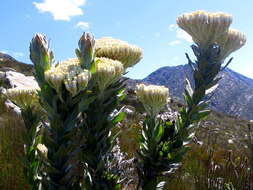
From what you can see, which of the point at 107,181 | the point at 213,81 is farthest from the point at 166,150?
the point at 213,81

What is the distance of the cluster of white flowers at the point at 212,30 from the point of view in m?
2.27

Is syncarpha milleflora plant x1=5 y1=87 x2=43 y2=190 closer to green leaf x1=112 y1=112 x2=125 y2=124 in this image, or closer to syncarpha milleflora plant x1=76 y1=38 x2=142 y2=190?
syncarpha milleflora plant x1=76 y1=38 x2=142 y2=190

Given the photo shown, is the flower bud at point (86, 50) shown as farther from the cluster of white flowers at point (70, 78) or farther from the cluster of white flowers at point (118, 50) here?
the cluster of white flowers at point (118, 50)

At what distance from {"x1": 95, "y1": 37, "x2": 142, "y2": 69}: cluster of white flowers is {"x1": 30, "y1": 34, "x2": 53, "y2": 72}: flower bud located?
0.35 meters

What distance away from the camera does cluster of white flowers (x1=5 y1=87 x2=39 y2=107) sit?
236cm

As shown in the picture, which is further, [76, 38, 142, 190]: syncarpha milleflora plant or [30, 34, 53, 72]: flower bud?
[76, 38, 142, 190]: syncarpha milleflora plant

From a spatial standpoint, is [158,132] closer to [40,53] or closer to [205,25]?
[205,25]

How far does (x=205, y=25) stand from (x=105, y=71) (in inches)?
34.4

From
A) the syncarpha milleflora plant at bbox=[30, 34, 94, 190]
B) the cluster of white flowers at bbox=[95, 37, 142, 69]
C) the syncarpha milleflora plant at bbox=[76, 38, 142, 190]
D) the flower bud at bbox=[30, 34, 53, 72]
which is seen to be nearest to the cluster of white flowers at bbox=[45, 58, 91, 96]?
the syncarpha milleflora plant at bbox=[30, 34, 94, 190]

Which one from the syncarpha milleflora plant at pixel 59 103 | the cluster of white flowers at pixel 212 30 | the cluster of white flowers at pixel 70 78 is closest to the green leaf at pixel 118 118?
the syncarpha milleflora plant at pixel 59 103

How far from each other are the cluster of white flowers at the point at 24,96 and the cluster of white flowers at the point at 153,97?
29.5 inches

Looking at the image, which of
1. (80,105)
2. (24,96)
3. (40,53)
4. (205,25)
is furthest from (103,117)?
(205,25)

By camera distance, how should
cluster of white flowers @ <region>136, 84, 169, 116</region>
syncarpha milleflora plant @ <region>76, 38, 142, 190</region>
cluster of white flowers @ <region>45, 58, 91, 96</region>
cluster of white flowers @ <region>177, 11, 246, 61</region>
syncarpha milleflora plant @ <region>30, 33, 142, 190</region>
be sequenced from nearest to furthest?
cluster of white flowers @ <region>45, 58, 91, 96</region>, syncarpha milleflora plant @ <region>30, 33, 142, 190</region>, syncarpha milleflora plant @ <region>76, 38, 142, 190</region>, cluster of white flowers @ <region>177, 11, 246, 61</region>, cluster of white flowers @ <region>136, 84, 169, 116</region>

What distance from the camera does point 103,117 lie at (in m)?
2.09
